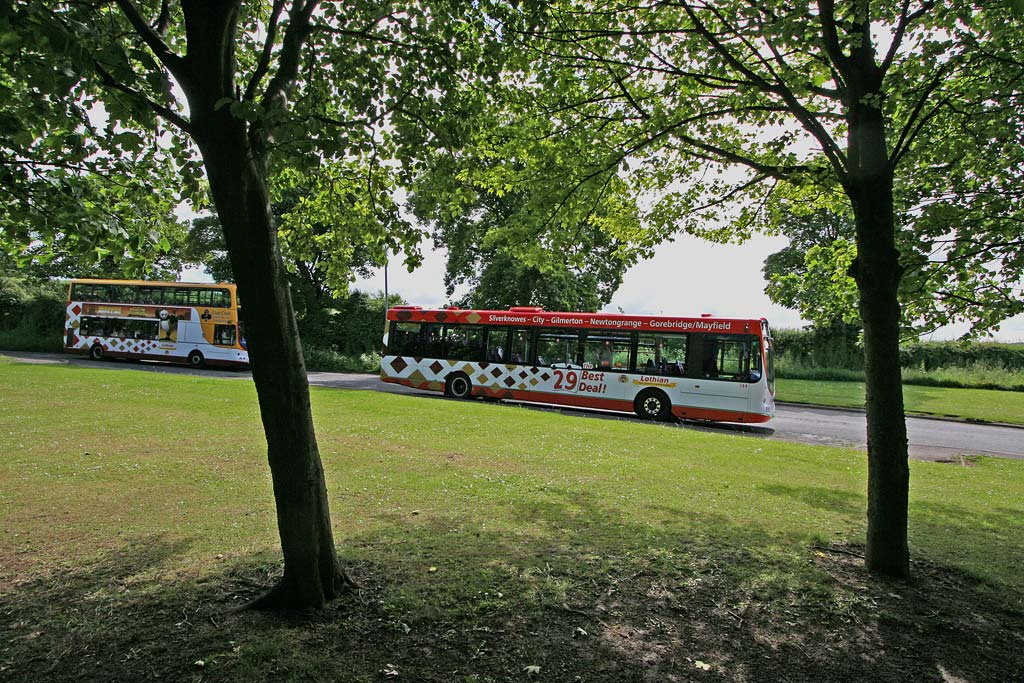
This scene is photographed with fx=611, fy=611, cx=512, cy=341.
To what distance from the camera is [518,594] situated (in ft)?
14.3

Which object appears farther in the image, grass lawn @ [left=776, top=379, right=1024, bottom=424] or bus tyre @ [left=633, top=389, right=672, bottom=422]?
grass lawn @ [left=776, top=379, right=1024, bottom=424]

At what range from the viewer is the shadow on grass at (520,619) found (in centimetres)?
335

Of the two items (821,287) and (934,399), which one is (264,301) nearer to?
(821,287)

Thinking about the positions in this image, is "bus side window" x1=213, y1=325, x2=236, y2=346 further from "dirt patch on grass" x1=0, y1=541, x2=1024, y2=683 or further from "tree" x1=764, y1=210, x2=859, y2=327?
"tree" x1=764, y1=210, x2=859, y2=327

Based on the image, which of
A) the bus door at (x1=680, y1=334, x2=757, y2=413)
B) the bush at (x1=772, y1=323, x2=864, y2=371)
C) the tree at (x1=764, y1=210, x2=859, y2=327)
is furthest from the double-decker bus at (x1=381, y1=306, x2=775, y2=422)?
the bush at (x1=772, y1=323, x2=864, y2=371)

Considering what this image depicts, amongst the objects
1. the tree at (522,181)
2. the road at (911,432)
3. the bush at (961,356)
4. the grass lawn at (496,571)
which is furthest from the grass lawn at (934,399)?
the tree at (522,181)

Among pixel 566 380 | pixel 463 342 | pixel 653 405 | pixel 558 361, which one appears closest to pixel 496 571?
pixel 653 405

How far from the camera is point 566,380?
1914cm

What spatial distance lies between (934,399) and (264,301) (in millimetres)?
28330

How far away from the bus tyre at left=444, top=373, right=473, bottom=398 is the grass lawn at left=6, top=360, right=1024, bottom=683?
11192mm

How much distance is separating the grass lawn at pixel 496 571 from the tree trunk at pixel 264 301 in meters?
0.39

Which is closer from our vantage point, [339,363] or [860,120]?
[860,120]

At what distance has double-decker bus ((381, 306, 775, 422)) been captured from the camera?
1658 cm

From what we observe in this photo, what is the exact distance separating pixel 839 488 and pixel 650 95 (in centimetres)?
598
